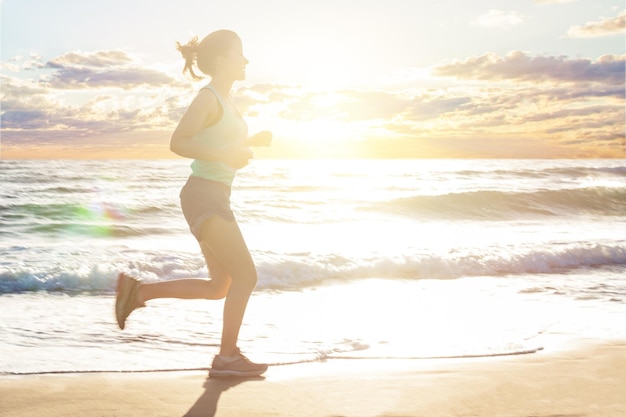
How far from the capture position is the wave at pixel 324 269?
8734mm

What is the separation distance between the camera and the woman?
150 inches

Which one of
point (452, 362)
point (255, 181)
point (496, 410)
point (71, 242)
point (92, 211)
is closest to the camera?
point (496, 410)

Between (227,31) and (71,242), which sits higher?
(227,31)

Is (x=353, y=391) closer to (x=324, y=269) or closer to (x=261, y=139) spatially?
(x=261, y=139)

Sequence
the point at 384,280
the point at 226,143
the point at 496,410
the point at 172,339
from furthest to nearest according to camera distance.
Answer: the point at 384,280 < the point at 172,339 < the point at 226,143 < the point at 496,410

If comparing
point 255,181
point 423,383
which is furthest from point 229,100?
point 255,181

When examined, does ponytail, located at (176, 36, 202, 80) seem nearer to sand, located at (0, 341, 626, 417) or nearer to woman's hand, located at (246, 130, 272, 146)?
woman's hand, located at (246, 130, 272, 146)

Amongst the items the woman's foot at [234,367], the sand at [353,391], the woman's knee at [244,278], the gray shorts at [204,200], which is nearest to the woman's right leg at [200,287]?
the woman's knee at [244,278]

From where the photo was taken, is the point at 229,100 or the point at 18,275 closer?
the point at 229,100

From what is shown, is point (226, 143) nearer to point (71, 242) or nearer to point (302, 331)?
point (302, 331)

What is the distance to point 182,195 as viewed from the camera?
398 centimetres

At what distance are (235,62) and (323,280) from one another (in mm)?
5619

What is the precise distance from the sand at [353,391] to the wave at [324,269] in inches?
172

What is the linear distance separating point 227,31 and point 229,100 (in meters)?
0.40
